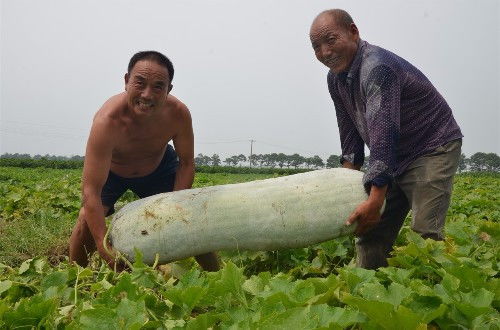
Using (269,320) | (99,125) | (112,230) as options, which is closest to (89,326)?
(269,320)

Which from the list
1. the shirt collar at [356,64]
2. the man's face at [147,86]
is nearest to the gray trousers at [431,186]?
the shirt collar at [356,64]

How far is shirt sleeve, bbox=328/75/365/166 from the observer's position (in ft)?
13.5

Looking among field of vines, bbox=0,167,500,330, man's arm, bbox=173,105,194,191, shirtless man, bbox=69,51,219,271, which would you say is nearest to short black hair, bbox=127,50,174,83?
shirtless man, bbox=69,51,219,271

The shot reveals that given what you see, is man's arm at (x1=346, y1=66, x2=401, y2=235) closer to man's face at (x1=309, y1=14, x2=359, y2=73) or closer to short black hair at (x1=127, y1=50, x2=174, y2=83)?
man's face at (x1=309, y1=14, x2=359, y2=73)

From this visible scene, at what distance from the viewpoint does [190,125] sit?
401cm

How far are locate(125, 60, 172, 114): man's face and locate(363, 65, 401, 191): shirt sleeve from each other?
1.30 m

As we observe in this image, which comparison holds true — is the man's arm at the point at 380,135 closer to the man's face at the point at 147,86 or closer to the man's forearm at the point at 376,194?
the man's forearm at the point at 376,194

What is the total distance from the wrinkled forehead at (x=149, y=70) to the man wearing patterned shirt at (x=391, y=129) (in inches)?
39.1

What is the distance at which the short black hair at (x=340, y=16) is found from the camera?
3.43 m

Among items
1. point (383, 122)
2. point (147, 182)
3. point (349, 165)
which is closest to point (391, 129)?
point (383, 122)

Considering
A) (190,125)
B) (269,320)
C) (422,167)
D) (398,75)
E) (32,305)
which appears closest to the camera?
(269,320)

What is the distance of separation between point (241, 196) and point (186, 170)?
79 cm

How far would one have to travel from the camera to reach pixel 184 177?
4.04 meters

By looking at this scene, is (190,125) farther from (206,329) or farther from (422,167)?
(206,329)
